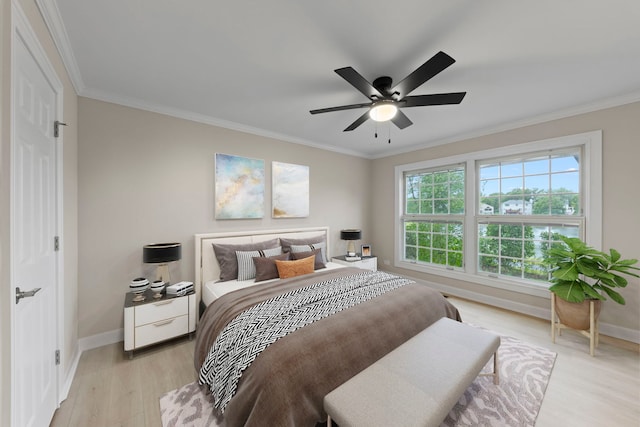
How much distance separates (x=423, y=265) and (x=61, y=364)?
15.0 ft

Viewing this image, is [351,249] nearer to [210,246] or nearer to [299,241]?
[299,241]

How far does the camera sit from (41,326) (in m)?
1.46

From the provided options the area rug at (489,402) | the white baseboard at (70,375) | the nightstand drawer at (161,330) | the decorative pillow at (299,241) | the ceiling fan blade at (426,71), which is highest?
the ceiling fan blade at (426,71)

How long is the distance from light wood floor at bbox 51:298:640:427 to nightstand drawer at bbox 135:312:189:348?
0.50 ft

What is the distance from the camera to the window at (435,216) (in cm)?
400

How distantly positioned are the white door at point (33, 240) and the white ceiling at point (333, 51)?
0.56 meters

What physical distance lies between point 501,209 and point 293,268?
3.10 m

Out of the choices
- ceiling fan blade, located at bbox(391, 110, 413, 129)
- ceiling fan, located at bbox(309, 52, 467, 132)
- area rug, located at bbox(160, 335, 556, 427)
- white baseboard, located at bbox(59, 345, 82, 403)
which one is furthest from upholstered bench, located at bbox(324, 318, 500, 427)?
white baseboard, located at bbox(59, 345, 82, 403)

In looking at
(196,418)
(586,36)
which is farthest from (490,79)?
(196,418)

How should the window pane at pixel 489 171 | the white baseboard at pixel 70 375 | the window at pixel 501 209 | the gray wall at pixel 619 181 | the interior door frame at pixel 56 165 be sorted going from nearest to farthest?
the interior door frame at pixel 56 165 < the white baseboard at pixel 70 375 < the gray wall at pixel 619 181 < the window at pixel 501 209 < the window pane at pixel 489 171

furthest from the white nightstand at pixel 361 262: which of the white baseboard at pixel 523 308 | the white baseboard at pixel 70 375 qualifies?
the white baseboard at pixel 70 375

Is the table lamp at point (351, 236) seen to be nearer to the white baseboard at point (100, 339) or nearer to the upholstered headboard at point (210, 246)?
the upholstered headboard at point (210, 246)

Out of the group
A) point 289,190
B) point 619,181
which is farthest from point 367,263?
point 619,181

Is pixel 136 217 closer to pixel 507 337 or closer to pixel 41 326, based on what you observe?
pixel 41 326
